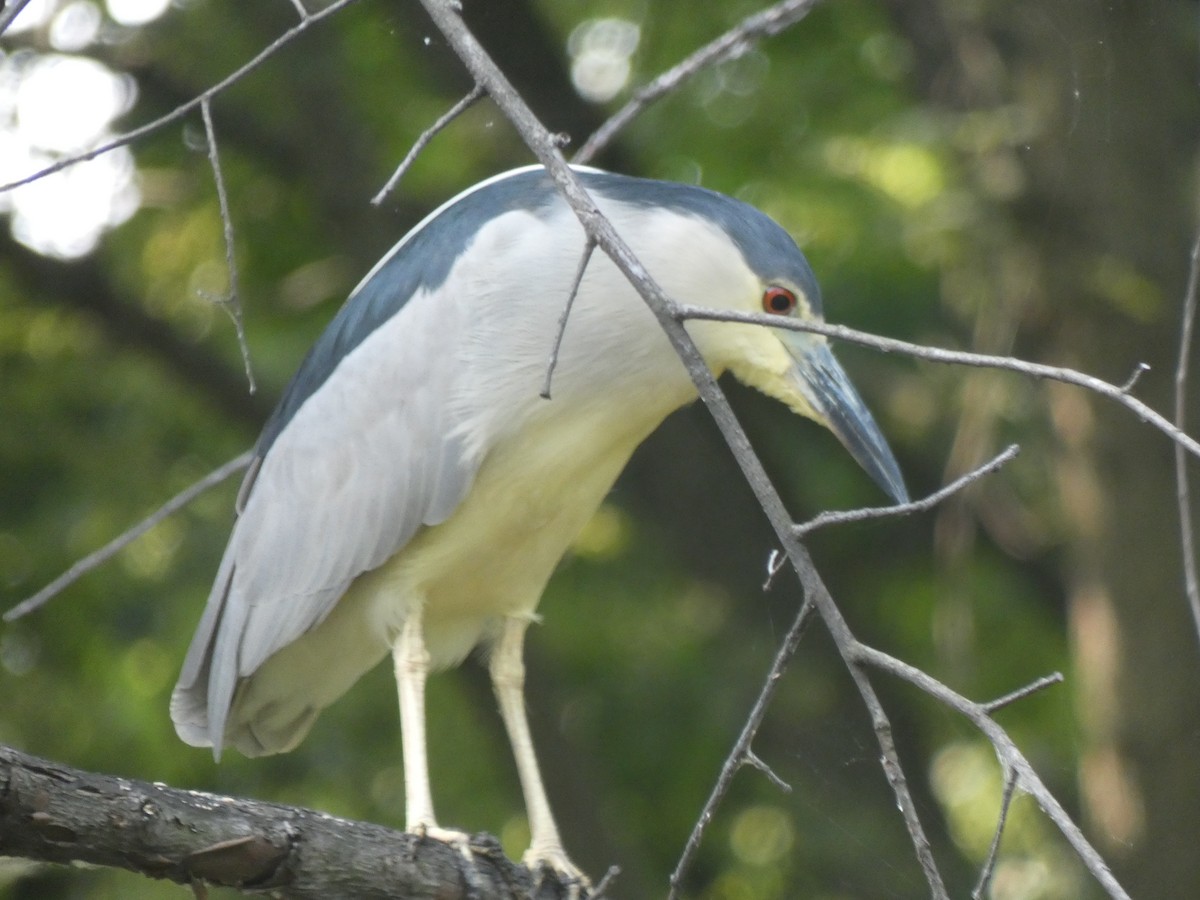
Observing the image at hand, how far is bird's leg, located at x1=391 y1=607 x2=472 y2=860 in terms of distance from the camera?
2.90 m

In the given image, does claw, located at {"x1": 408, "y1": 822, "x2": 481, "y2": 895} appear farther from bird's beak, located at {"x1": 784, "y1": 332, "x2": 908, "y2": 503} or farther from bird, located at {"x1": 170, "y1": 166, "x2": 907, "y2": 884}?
bird's beak, located at {"x1": 784, "y1": 332, "x2": 908, "y2": 503}

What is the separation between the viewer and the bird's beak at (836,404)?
116 inches

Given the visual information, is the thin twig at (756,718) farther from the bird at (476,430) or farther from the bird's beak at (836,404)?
→ the bird's beak at (836,404)

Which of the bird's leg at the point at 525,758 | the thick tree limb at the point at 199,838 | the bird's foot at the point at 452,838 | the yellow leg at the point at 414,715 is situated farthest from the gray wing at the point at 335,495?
the thick tree limb at the point at 199,838

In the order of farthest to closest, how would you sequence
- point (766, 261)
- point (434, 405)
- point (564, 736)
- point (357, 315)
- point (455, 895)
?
point (564, 736) → point (357, 315) → point (434, 405) → point (766, 261) → point (455, 895)

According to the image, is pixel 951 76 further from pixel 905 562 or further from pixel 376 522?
pixel 376 522

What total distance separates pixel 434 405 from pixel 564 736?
229 centimetres

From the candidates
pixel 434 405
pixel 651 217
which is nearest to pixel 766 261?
pixel 651 217

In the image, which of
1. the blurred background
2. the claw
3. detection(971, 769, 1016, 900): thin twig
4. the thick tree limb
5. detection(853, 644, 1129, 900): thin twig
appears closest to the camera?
detection(853, 644, 1129, 900): thin twig

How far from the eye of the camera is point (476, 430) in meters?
3.06

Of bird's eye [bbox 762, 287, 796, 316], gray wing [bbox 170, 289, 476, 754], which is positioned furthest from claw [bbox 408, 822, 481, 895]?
bird's eye [bbox 762, 287, 796, 316]

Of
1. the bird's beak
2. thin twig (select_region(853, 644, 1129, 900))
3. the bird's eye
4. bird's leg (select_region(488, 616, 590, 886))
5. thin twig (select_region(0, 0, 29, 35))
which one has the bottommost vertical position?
bird's leg (select_region(488, 616, 590, 886))

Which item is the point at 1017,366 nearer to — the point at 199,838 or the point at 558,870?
the point at 199,838

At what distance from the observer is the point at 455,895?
258 cm
